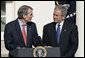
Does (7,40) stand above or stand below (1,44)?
above

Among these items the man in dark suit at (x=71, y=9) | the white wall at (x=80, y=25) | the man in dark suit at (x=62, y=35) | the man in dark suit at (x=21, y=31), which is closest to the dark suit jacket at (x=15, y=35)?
the man in dark suit at (x=21, y=31)

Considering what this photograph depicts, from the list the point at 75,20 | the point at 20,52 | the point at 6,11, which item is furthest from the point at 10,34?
the point at 6,11

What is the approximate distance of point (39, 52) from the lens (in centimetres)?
470

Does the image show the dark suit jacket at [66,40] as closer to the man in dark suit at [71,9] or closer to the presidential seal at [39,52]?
the presidential seal at [39,52]

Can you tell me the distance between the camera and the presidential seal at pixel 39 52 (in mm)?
4668

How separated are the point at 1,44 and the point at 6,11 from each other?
3.07 ft

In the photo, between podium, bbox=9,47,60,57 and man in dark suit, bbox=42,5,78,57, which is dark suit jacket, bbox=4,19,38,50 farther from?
podium, bbox=9,47,60,57

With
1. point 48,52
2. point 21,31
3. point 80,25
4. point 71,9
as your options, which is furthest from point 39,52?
point 71,9

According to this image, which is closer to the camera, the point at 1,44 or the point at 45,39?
the point at 45,39

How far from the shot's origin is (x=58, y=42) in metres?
5.02

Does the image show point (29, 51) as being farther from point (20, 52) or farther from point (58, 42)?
point (58, 42)

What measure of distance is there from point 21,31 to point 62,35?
22.0 inches

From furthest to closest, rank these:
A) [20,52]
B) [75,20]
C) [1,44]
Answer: [1,44] < [75,20] < [20,52]

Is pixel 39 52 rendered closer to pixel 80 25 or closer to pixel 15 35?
pixel 15 35
